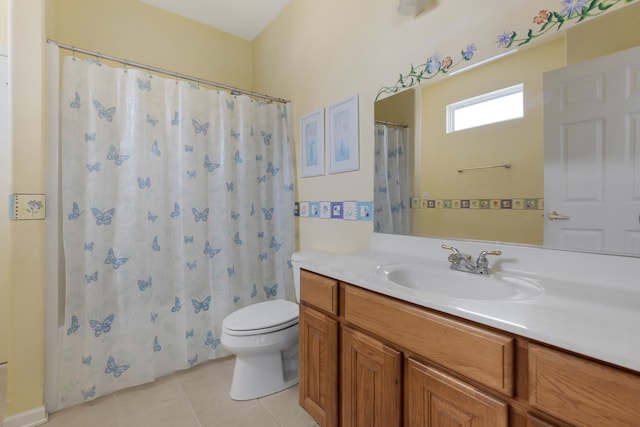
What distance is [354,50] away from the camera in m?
1.71

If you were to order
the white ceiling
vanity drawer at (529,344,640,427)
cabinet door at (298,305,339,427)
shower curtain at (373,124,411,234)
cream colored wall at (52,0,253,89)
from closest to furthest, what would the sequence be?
1. vanity drawer at (529,344,640,427)
2. cabinet door at (298,305,339,427)
3. shower curtain at (373,124,411,234)
4. cream colored wall at (52,0,253,89)
5. the white ceiling

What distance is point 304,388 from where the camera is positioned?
4.42ft

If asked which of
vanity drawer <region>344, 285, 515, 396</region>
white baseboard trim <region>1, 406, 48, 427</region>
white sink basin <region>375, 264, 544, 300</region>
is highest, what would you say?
white sink basin <region>375, 264, 544, 300</region>

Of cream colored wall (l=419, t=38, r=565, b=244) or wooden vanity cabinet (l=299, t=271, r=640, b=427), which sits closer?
wooden vanity cabinet (l=299, t=271, r=640, b=427)

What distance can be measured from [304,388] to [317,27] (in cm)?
219

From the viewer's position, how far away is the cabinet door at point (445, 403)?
69 cm

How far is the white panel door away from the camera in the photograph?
872 millimetres

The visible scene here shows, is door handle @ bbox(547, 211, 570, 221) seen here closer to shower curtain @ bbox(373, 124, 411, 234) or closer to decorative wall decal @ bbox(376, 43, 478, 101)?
shower curtain @ bbox(373, 124, 411, 234)

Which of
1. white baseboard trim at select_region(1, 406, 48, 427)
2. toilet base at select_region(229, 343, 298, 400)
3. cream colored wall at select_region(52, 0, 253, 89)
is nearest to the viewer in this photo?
white baseboard trim at select_region(1, 406, 48, 427)

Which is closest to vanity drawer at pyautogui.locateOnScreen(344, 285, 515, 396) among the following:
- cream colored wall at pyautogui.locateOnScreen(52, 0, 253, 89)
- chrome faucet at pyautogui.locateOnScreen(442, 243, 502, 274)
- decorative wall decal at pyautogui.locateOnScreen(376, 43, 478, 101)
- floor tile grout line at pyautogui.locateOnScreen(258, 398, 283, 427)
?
chrome faucet at pyautogui.locateOnScreen(442, 243, 502, 274)

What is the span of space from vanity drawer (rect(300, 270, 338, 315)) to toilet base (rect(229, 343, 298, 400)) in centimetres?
59

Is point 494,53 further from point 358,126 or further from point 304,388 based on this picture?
point 304,388

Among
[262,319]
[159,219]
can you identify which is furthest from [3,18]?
[262,319]

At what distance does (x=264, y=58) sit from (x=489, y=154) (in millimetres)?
2149
